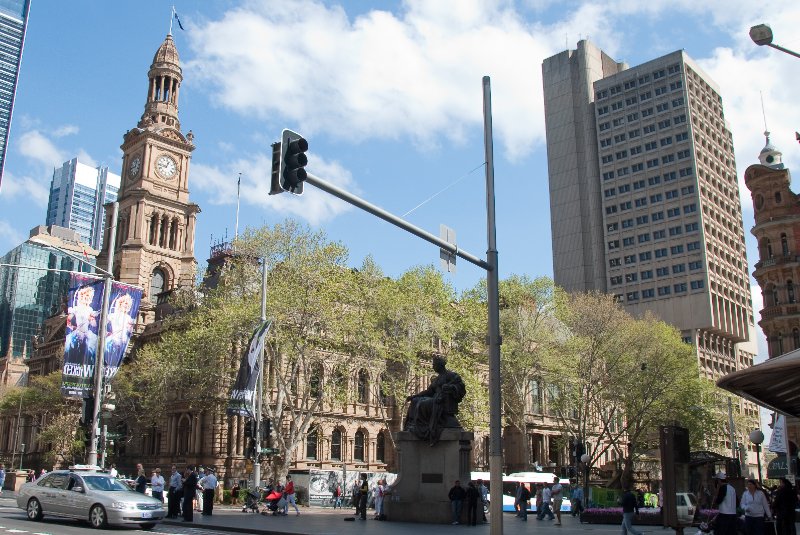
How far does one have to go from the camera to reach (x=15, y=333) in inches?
6265

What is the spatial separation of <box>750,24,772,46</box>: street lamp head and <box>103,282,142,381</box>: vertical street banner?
881 inches

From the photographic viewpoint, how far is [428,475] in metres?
24.5

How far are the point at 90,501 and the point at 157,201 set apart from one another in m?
68.3

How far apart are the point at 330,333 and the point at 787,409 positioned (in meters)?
30.0

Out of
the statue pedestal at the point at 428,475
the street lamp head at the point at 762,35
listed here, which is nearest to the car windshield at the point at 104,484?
the statue pedestal at the point at 428,475

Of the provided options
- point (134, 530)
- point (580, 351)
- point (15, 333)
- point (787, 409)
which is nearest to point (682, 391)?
point (580, 351)

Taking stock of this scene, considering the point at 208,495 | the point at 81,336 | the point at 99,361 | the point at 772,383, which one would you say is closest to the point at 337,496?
the point at 208,495

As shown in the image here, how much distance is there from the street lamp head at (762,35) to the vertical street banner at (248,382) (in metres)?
21.6

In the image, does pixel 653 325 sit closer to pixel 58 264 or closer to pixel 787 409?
pixel 787 409

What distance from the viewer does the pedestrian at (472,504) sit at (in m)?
23.8

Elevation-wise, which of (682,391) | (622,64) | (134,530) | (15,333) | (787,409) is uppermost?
(622,64)

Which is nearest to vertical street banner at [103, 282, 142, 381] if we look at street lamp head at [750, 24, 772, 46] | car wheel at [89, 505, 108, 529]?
car wheel at [89, 505, 108, 529]

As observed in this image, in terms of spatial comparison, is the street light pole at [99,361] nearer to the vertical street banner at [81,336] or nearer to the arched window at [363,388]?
the vertical street banner at [81,336]

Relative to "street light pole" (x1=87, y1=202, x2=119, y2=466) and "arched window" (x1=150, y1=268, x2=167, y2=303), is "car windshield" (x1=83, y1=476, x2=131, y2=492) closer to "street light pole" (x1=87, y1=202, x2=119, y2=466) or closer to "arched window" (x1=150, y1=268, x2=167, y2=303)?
"street light pole" (x1=87, y1=202, x2=119, y2=466)
